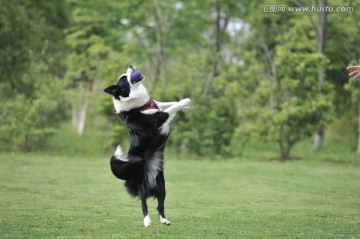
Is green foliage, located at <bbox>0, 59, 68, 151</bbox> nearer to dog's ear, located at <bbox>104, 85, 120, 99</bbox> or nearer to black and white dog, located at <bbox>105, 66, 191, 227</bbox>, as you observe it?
black and white dog, located at <bbox>105, 66, 191, 227</bbox>

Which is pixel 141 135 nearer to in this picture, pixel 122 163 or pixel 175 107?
pixel 122 163

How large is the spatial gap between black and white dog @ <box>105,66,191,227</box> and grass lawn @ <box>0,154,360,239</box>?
0.52m

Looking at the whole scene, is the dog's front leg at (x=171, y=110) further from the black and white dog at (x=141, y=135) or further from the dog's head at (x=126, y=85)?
the dog's head at (x=126, y=85)

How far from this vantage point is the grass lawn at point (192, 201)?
748cm

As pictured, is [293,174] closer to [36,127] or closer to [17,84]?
[36,127]

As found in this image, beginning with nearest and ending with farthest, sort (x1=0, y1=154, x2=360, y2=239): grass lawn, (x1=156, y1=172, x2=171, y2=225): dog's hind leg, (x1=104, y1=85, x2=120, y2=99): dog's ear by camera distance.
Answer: (x1=104, y1=85, x2=120, y2=99): dog's ear
(x1=0, y1=154, x2=360, y2=239): grass lawn
(x1=156, y1=172, x2=171, y2=225): dog's hind leg

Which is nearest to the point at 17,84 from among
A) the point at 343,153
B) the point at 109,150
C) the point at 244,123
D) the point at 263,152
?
the point at 109,150

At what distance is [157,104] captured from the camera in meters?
7.80

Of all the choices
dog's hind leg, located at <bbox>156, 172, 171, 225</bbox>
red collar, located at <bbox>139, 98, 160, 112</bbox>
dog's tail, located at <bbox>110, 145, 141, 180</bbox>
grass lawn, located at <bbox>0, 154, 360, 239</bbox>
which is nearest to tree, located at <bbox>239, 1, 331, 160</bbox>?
grass lawn, located at <bbox>0, 154, 360, 239</bbox>

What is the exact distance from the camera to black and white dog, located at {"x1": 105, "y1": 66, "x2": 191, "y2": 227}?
24.4 feet

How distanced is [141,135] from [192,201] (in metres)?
3.66

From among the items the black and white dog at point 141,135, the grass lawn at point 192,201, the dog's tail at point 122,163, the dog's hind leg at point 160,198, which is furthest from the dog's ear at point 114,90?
the grass lawn at point 192,201

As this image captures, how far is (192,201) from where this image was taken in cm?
1093

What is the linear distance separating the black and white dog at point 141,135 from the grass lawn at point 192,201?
1.72 feet
